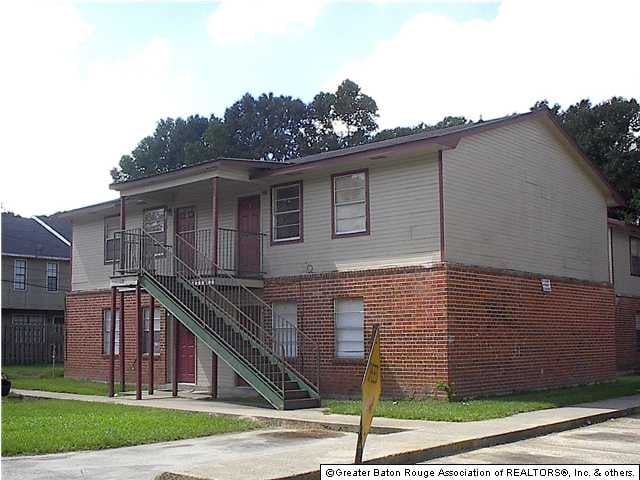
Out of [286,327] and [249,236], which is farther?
[249,236]

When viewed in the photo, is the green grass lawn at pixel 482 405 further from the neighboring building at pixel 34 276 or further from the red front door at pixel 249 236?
the neighboring building at pixel 34 276

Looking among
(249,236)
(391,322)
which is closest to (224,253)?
(249,236)

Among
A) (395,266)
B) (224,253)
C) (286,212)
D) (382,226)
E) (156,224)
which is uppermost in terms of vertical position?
(156,224)

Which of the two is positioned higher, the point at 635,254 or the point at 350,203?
the point at 350,203

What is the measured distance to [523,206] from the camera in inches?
792

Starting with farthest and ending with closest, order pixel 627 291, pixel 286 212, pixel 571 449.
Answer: pixel 627 291 → pixel 286 212 → pixel 571 449

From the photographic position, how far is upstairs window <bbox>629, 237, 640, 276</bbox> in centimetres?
2819

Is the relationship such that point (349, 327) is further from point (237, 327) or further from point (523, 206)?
point (523, 206)

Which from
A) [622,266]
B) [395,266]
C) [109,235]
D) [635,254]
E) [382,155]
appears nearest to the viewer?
[382,155]

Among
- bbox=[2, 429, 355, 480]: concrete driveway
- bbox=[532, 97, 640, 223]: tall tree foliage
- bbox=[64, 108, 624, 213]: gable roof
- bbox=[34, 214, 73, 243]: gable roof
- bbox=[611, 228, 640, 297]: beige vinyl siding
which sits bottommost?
bbox=[2, 429, 355, 480]: concrete driveway

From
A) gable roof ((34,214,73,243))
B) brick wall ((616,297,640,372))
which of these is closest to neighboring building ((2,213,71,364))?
gable roof ((34,214,73,243))

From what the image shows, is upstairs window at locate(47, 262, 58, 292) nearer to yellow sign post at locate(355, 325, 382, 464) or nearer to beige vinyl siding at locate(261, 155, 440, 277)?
beige vinyl siding at locate(261, 155, 440, 277)

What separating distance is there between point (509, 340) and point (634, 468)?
1001 cm

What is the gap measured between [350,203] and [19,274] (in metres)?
28.0
